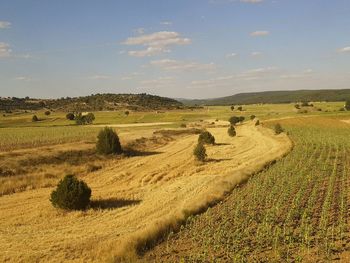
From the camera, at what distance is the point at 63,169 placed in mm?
33719

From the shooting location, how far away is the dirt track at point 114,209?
606 inches

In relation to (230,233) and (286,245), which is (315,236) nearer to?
(286,245)

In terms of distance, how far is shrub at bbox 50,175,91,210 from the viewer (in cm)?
2106

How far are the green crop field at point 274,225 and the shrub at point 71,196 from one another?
253 inches

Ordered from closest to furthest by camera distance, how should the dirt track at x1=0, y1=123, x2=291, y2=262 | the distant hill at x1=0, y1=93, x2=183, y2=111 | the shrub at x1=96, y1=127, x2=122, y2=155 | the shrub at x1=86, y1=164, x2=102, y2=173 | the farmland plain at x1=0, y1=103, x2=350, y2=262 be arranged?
the farmland plain at x1=0, y1=103, x2=350, y2=262 < the dirt track at x1=0, y1=123, x2=291, y2=262 < the shrub at x1=86, y1=164, x2=102, y2=173 < the shrub at x1=96, y1=127, x2=122, y2=155 < the distant hill at x1=0, y1=93, x2=183, y2=111

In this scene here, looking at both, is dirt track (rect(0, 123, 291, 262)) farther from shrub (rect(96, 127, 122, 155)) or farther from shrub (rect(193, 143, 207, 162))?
shrub (rect(96, 127, 122, 155))

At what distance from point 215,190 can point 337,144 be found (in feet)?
93.9

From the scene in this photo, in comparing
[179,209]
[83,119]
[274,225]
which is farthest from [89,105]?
[274,225]

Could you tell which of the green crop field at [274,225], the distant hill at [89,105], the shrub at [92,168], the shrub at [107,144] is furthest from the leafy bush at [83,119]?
the green crop field at [274,225]

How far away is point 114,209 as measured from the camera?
21.6 m

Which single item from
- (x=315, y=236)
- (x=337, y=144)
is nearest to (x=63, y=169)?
(x=315, y=236)

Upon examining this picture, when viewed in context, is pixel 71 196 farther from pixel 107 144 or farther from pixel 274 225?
pixel 107 144

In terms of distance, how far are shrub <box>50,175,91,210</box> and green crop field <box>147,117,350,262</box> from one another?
21.1ft

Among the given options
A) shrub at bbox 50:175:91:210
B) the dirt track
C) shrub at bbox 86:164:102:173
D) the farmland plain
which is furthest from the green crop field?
shrub at bbox 86:164:102:173
